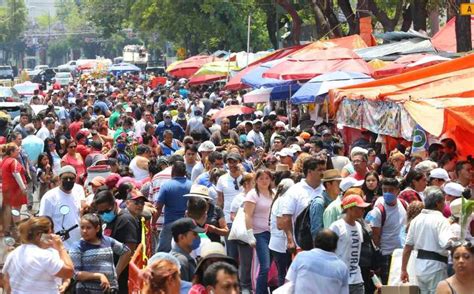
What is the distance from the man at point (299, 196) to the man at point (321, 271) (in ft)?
8.18

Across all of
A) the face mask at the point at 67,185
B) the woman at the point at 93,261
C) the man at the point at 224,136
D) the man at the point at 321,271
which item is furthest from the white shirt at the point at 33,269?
the man at the point at 224,136

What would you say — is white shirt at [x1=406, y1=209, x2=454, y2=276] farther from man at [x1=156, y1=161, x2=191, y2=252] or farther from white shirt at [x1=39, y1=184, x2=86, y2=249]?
white shirt at [x1=39, y1=184, x2=86, y2=249]

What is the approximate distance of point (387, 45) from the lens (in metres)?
29.1

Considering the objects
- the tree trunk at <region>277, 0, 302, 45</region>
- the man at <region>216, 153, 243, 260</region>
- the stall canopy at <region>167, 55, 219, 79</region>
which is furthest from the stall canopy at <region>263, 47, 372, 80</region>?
the stall canopy at <region>167, 55, 219, 79</region>

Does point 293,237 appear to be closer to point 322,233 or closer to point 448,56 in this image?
point 322,233

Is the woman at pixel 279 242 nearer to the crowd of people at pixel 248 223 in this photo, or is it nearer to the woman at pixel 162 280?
the crowd of people at pixel 248 223

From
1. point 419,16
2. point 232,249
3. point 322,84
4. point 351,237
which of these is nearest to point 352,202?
point 351,237

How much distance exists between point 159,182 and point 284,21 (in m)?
38.0

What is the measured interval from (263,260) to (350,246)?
2.45 meters

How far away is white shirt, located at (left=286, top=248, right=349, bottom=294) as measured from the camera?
9773 millimetres

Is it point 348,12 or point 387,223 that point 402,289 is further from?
point 348,12

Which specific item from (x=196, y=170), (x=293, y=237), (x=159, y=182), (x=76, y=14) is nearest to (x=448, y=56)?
(x=196, y=170)

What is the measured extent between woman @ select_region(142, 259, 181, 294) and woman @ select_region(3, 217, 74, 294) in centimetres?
186

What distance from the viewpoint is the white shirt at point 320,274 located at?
32.1 feet
